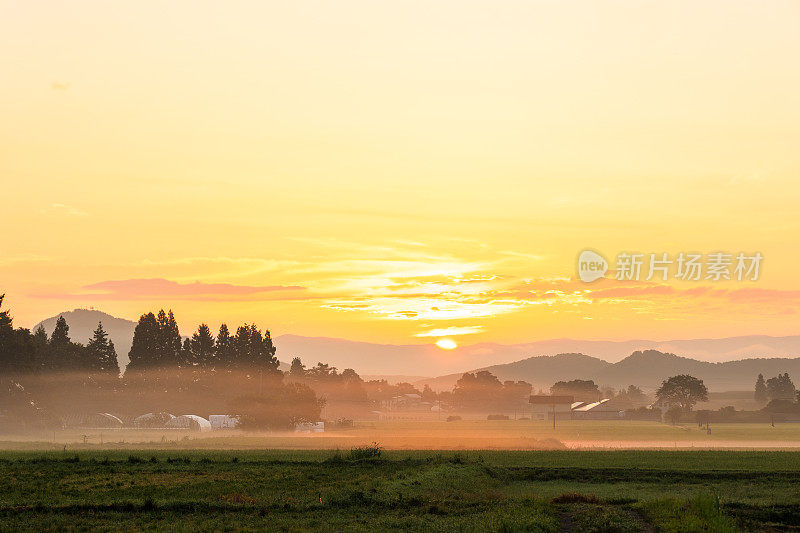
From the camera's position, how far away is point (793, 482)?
56.1 metres

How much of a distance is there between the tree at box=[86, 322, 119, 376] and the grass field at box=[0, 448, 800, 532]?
307 feet

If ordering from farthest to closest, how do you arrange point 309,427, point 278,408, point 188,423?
point 309,427
point 188,423
point 278,408

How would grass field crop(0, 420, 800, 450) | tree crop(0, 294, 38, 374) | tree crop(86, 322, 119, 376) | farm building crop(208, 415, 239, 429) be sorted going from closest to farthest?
grass field crop(0, 420, 800, 450), tree crop(0, 294, 38, 374), farm building crop(208, 415, 239, 429), tree crop(86, 322, 119, 376)

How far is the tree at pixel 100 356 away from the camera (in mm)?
163125

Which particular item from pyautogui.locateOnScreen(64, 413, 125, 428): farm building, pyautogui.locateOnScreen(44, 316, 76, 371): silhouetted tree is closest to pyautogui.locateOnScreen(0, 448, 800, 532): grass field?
pyautogui.locateOnScreen(64, 413, 125, 428): farm building

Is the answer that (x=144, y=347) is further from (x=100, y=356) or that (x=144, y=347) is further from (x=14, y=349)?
(x=14, y=349)

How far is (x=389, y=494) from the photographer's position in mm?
43344

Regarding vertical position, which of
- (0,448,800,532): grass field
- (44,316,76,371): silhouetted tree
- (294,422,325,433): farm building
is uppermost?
(44,316,76,371): silhouetted tree

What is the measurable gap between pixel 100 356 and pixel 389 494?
136 m

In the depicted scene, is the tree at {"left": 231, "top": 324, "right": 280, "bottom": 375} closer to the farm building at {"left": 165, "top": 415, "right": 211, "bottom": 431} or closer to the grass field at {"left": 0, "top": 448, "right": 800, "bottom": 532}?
the farm building at {"left": 165, "top": 415, "right": 211, "bottom": 431}

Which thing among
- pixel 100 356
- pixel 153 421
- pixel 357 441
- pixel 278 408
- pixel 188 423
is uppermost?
pixel 100 356

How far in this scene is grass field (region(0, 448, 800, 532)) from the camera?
34.2m

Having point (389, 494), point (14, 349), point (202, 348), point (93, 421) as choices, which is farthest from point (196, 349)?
point (389, 494)

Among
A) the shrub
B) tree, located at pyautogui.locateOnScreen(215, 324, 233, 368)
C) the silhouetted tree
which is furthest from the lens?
tree, located at pyautogui.locateOnScreen(215, 324, 233, 368)
